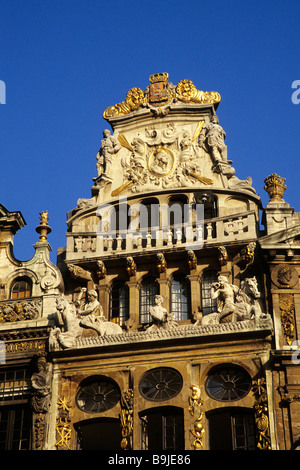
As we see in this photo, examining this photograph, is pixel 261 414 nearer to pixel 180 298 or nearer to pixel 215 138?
pixel 180 298

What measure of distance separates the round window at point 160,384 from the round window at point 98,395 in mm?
1019

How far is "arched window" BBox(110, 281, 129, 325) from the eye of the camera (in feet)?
128

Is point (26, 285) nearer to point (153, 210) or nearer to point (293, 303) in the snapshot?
point (153, 210)

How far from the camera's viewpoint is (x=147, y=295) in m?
39.2

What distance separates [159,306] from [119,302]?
250 cm

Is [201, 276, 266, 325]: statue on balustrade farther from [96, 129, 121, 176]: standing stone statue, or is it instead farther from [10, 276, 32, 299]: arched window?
[96, 129, 121, 176]: standing stone statue

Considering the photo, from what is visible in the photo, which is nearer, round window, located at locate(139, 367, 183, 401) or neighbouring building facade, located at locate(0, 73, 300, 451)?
neighbouring building facade, located at locate(0, 73, 300, 451)

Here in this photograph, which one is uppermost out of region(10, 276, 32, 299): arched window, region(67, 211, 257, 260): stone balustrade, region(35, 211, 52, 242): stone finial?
region(35, 211, 52, 242): stone finial

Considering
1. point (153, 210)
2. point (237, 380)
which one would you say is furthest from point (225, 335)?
point (153, 210)

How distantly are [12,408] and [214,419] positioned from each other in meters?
7.01

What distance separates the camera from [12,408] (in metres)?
37.1

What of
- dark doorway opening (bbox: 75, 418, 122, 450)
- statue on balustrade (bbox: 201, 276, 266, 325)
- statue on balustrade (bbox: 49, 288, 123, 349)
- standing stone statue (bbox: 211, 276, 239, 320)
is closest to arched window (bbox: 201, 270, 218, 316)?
statue on balustrade (bbox: 201, 276, 266, 325)

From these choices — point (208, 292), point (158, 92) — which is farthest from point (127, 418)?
point (158, 92)

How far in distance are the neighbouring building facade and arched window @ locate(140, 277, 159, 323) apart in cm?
7
